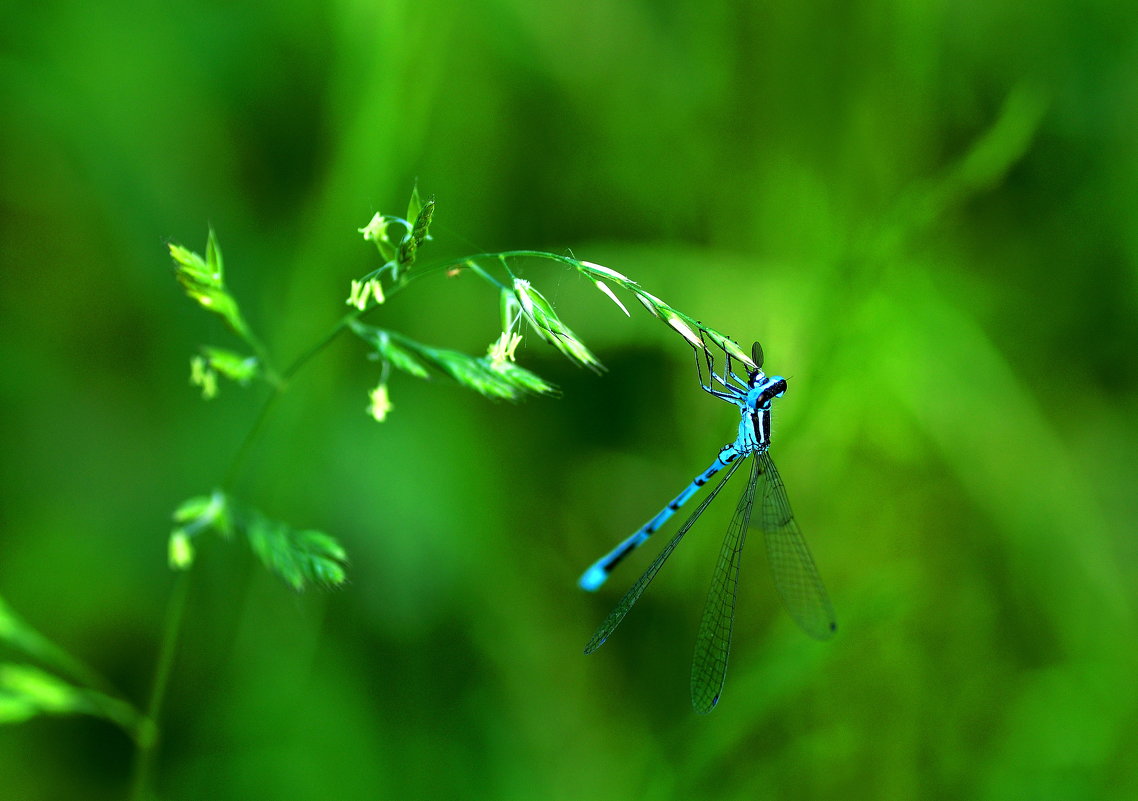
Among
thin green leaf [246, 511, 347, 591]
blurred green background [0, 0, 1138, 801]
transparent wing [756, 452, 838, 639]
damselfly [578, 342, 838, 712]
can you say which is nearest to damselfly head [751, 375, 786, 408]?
damselfly [578, 342, 838, 712]

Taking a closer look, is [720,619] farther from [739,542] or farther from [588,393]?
[588,393]

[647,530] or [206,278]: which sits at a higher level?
[206,278]

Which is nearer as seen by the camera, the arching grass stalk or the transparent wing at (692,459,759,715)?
the arching grass stalk

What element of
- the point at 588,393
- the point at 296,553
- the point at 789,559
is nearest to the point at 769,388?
the point at 789,559

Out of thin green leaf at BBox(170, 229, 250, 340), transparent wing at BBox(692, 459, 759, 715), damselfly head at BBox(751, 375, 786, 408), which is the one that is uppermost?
damselfly head at BBox(751, 375, 786, 408)

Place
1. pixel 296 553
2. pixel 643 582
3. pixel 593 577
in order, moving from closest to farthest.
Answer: pixel 296 553 < pixel 593 577 < pixel 643 582

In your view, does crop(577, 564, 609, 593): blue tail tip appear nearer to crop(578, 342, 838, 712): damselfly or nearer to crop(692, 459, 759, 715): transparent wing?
crop(578, 342, 838, 712): damselfly
